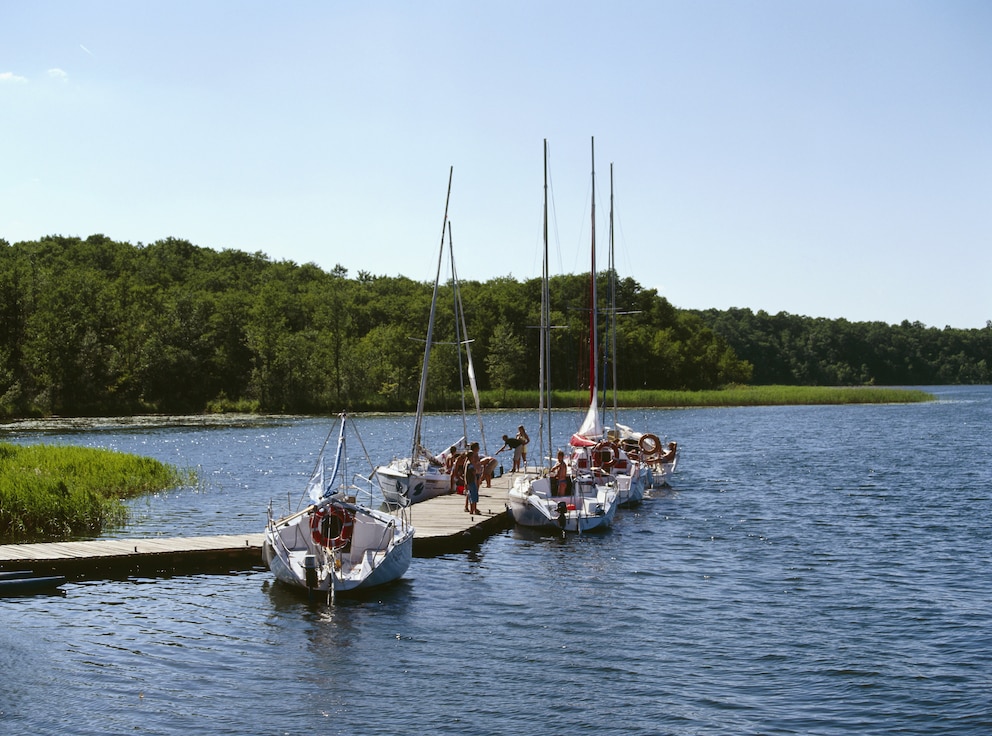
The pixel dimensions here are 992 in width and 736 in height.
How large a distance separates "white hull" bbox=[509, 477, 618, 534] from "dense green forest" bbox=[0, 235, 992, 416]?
51982mm

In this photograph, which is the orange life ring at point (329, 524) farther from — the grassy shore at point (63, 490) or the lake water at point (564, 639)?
the grassy shore at point (63, 490)

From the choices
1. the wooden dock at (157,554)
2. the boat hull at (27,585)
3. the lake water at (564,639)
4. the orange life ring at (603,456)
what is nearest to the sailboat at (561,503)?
the lake water at (564,639)

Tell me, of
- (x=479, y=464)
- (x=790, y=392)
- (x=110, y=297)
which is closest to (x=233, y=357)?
(x=110, y=297)

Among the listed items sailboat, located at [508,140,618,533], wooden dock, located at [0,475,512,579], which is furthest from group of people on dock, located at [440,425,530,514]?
wooden dock, located at [0,475,512,579]

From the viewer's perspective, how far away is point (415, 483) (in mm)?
36125

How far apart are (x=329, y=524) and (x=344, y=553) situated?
103 cm

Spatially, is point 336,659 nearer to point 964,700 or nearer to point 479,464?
point 964,700

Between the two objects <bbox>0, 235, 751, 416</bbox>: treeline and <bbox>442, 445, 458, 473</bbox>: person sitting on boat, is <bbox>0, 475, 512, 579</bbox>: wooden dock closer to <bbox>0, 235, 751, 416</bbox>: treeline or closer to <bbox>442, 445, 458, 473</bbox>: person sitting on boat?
<bbox>442, 445, 458, 473</bbox>: person sitting on boat

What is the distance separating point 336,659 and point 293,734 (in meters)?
3.41

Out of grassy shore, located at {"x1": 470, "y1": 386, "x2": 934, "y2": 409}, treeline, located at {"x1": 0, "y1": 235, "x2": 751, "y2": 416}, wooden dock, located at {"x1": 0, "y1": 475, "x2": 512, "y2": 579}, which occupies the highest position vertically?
treeline, located at {"x1": 0, "y1": 235, "x2": 751, "y2": 416}

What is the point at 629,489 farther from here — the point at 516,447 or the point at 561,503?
the point at 561,503

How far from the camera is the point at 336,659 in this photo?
17953mm

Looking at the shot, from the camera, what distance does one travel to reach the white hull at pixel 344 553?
21984mm

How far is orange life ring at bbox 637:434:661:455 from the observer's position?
4659 cm
